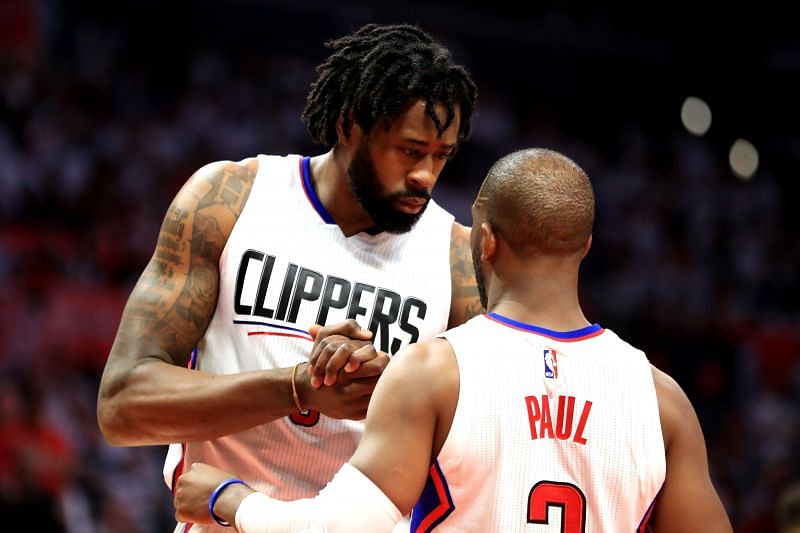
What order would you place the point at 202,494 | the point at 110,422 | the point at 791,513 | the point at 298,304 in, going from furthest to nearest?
the point at 791,513, the point at 298,304, the point at 110,422, the point at 202,494

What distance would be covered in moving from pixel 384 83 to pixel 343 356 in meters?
1.11

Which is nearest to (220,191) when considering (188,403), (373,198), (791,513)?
(373,198)

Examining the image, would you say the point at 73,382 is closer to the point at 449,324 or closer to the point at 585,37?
the point at 449,324

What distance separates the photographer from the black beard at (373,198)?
3762 mm

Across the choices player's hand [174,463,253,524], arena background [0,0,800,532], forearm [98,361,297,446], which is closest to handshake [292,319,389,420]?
forearm [98,361,297,446]

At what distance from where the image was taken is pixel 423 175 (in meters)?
3.68

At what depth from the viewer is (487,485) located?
2.63 meters

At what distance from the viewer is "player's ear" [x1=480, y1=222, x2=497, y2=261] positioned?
286 cm

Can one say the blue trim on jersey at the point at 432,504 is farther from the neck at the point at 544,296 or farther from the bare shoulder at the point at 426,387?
the neck at the point at 544,296

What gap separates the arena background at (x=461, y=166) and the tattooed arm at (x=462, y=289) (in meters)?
4.13

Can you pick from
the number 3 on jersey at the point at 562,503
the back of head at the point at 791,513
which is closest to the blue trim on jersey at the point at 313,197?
the number 3 on jersey at the point at 562,503

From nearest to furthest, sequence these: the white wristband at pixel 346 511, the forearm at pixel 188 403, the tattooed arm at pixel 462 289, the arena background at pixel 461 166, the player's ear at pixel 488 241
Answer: the white wristband at pixel 346 511 → the player's ear at pixel 488 241 → the forearm at pixel 188 403 → the tattooed arm at pixel 462 289 → the arena background at pixel 461 166

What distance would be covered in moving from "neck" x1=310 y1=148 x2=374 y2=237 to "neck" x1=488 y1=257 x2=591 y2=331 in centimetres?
113

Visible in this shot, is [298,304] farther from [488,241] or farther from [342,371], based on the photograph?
[488,241]
